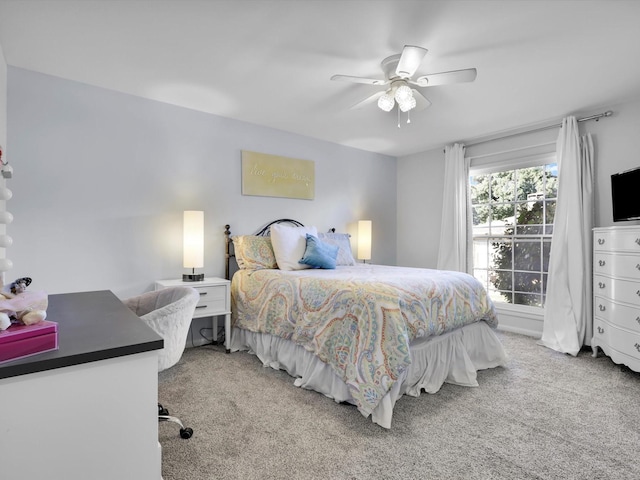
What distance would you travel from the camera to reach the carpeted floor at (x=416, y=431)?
63.9 inches

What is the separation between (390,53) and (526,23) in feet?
2.70

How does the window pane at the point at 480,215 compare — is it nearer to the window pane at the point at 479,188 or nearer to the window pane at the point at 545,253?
the window pane at the point at 479,188

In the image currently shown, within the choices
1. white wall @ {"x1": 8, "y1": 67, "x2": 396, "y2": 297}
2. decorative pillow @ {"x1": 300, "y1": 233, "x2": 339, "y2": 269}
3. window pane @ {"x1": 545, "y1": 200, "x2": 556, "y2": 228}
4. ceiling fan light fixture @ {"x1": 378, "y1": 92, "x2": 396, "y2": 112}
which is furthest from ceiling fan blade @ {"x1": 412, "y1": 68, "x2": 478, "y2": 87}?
window pane @ {"x1": 545, "y1": 200, "x2": 556, "y2": 228}

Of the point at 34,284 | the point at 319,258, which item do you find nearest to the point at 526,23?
the point at 319,258

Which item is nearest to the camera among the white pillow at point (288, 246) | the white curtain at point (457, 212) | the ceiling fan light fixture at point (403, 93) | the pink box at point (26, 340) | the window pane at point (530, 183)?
the pink box at point (26, 340)

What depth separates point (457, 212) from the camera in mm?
4512

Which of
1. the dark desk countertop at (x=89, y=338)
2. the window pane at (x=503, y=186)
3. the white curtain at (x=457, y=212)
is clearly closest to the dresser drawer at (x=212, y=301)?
the dark desk countertop at (x=89, y=338)

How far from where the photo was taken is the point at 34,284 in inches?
106

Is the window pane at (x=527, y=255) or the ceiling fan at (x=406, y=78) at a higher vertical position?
the ceiling fan at (x=406, y=78)

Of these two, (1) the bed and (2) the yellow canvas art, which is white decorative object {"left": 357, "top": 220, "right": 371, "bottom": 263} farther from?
(1) the bed

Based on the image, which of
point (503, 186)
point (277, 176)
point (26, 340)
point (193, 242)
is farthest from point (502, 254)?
point (26, 340)

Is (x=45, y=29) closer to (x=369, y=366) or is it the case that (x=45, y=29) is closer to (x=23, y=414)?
(x=23, y=414)

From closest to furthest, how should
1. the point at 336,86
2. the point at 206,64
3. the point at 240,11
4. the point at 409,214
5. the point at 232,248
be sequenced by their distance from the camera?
the point at 240,11, the point at 206,64, the point at 336,86, the point at 232,248, the point at 409,214

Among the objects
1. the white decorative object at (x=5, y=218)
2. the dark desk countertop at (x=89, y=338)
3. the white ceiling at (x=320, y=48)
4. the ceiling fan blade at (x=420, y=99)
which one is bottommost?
the dark desk countertop at (x=89, y=338)
